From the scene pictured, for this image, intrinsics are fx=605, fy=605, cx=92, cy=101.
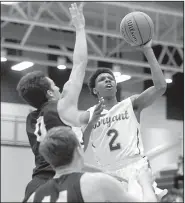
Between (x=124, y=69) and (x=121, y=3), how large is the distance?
6477 millimetres

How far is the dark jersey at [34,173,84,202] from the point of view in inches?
153

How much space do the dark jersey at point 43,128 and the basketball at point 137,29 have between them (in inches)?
47.7

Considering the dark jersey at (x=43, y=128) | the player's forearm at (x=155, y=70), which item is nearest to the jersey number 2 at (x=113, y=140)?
the player's forearm at (x=155, y=70)

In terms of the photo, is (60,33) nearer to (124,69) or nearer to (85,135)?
(124,69)

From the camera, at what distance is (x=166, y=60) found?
864 inches

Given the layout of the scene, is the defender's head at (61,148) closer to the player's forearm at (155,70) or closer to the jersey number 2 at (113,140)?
the player's forearm at (155,70)

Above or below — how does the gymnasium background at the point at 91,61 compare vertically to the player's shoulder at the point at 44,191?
above

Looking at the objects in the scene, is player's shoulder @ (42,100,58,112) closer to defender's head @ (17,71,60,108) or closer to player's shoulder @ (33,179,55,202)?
defender's head @ (17,71,60,108)

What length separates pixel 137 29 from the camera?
597cm

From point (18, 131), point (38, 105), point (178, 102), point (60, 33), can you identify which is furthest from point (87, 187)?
point (178, 102)

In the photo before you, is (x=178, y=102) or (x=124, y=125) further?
(x=178, y=102)

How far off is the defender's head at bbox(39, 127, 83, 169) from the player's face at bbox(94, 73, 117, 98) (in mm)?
2175

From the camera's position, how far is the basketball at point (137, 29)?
5871 millimetres

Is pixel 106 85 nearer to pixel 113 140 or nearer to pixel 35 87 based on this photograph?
pixel 113 140
